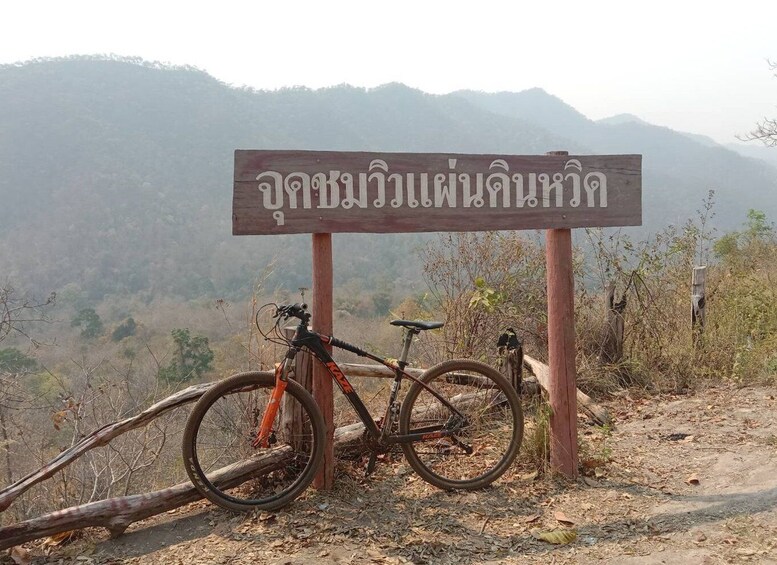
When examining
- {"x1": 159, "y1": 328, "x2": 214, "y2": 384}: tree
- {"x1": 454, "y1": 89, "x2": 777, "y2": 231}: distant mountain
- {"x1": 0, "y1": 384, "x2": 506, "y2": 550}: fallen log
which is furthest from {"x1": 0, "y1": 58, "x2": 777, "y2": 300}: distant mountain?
{"x1": 0, "y1": 384, "x2": 506, "y2": 550}: fallen log

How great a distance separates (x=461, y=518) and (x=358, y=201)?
182 cm

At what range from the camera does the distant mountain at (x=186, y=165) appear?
175 feet

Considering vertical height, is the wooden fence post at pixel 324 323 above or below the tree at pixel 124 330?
above

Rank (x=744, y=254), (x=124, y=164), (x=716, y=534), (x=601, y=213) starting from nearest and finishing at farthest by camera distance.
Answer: (x=716, y=534), (x=601, y=213), (x=744, y=254), (x=124, y=164)

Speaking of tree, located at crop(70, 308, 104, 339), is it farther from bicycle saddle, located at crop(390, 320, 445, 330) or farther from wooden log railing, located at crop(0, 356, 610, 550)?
bicycle saddle, located at crop(390, 320, 445, 330)

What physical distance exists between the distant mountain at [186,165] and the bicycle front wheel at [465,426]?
25.6 metres

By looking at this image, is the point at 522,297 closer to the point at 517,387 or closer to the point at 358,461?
the point at 517,387

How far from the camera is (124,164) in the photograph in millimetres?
74875

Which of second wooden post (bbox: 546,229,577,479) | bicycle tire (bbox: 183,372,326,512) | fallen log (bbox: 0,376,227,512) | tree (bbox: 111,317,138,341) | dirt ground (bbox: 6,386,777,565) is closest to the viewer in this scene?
dirt ground (bbox: 6,386,777,565)

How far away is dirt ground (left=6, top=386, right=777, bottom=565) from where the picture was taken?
8.93 feet

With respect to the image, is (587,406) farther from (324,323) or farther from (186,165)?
(186,165)

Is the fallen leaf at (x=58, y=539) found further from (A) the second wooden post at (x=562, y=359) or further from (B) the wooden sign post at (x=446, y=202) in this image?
(A) the second wooden post at (x=562, y=359)

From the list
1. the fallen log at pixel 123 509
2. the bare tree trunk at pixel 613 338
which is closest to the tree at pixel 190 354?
the bare tree trunk at pixel 613 338

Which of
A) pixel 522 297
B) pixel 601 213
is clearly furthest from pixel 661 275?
pixel 601 213
